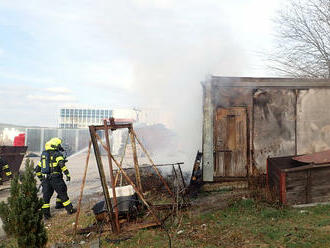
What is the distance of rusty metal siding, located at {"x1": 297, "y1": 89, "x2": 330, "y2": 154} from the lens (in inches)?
299

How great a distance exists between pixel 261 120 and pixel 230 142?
113cm

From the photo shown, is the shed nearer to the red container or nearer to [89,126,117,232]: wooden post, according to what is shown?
[89,126,117,232]: wooden post

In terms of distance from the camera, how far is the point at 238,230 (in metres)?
4.52

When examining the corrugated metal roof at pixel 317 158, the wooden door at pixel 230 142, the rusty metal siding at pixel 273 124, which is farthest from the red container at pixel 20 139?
the corrugated metal roof at pixel 317 158

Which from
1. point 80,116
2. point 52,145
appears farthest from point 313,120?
point 80,116

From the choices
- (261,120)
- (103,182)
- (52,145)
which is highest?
(261,120)

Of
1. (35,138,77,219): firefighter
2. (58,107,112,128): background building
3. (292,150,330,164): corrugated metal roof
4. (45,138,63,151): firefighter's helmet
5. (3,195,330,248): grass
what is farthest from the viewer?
(58,107,112,128): background building

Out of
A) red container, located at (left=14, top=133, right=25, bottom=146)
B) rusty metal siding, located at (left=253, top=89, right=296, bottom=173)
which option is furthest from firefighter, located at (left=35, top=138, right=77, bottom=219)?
red container, located at (left=14, top=133, right=25, bottom=146)

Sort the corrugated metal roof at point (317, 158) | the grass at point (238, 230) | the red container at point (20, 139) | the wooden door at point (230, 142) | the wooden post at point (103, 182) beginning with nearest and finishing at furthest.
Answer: the grass at point (238, 230) < the wooden post at point (103, 182) < the corrugated metal roof at point (317, 158) < the wooden door at point (230, 142) < the red container at point (20, 139)

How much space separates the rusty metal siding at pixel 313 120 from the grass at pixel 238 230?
2.78 m

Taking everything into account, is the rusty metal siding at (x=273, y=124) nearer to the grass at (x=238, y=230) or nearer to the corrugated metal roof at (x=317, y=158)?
the corrugated metal roof at (x=317, y=158)

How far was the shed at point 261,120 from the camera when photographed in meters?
7.56

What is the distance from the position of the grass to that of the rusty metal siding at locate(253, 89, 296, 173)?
219 cm

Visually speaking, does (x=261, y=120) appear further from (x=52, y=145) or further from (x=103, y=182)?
(x=52, y=145)
